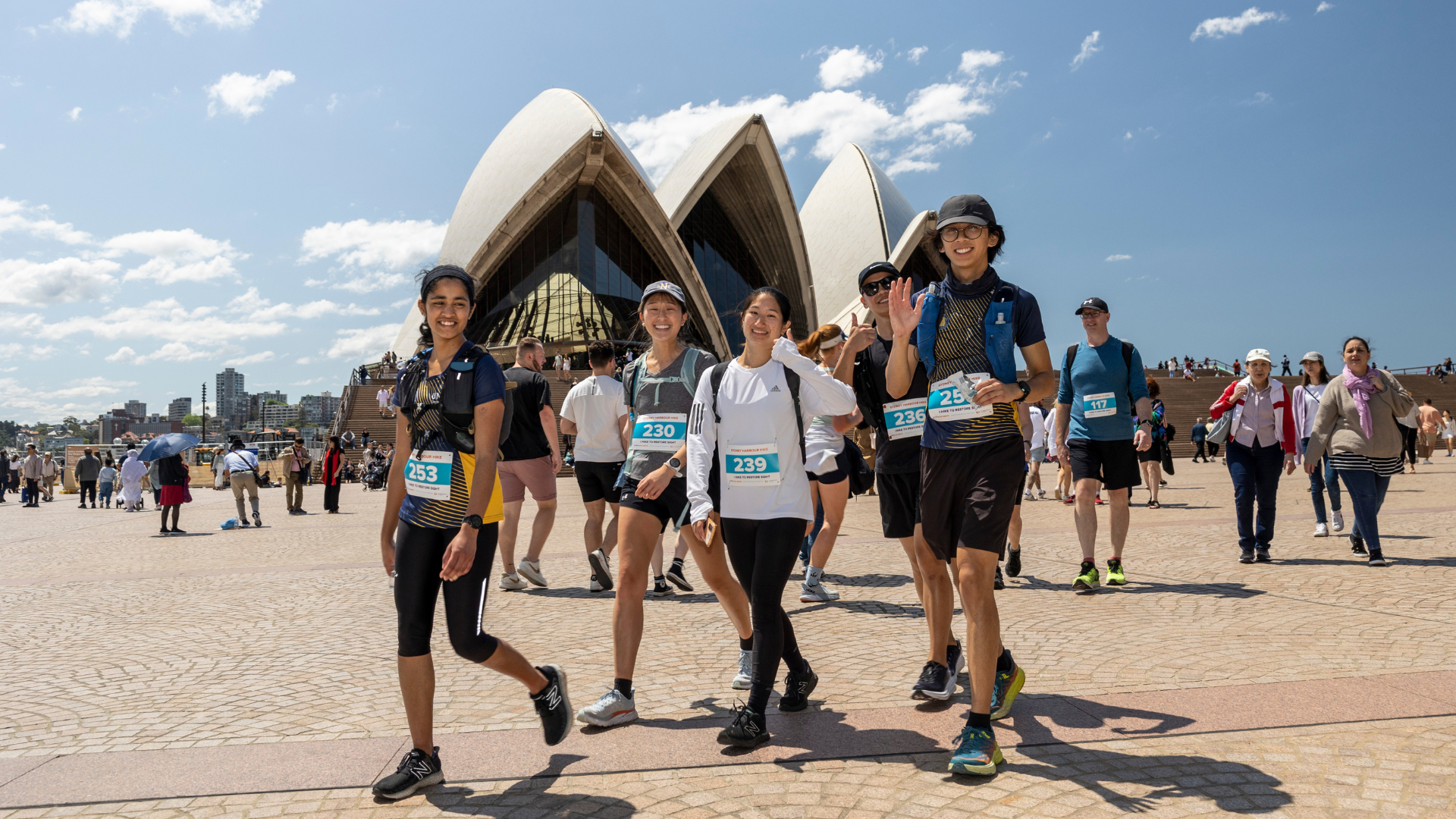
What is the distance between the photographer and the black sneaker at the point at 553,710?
2828mm

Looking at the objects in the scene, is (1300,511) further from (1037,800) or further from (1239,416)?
(1037,800)

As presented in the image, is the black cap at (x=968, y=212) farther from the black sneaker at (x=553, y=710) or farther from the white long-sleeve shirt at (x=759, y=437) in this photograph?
the black sneaker at (x=553, y=710)

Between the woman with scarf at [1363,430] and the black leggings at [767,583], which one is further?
the woman with scarf at [1363,430]

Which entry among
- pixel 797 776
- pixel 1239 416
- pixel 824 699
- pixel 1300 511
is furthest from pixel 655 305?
pixel 1300 511

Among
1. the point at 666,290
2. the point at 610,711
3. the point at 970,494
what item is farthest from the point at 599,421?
the point at 970,494

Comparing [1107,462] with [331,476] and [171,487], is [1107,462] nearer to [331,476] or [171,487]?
[171,487]

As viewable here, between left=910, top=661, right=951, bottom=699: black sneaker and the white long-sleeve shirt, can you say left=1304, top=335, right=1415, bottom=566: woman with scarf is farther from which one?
the white long-sleeve shirt

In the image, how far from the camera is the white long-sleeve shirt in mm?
2959

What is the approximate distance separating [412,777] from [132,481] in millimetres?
19382

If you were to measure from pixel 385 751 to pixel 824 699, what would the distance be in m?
1.53

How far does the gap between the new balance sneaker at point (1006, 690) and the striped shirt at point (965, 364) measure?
2.75ft

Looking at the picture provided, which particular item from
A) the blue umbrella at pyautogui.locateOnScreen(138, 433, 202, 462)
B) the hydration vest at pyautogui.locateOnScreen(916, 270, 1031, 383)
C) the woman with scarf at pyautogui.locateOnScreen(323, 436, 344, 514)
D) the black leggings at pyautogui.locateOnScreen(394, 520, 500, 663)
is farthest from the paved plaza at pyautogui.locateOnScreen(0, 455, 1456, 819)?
the woman with scarf at pyautogui.locateOnScreen(323, 436, 344, 514)

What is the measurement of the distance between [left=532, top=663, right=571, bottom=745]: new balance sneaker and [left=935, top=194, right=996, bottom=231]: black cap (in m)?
1.92

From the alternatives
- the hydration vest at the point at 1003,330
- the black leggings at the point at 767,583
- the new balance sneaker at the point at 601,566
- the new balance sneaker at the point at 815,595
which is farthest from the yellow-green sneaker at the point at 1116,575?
the black leggings at the point at 767,583
